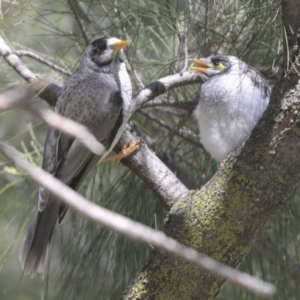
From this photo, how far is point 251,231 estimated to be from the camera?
1.69 metres

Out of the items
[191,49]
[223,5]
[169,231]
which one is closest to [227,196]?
[169,231]

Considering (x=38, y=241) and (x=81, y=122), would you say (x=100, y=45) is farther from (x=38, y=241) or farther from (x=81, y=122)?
(x=38, y=241)

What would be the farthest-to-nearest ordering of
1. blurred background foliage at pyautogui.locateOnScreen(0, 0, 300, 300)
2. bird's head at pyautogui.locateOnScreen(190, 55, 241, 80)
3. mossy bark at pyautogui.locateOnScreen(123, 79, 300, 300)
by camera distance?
bird's head at pyautogui.locateOnScreen(190, 55, 241, 80) → blurred background foliage at pyautogui.locateOnScreen(0, 0, 300, 300) → mossy bark at pyautogui.locateOnScreen(123, 79, 300, 300)

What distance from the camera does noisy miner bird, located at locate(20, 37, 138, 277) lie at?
7.68 feet

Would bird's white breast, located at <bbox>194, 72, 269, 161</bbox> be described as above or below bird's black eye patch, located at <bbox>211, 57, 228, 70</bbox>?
below

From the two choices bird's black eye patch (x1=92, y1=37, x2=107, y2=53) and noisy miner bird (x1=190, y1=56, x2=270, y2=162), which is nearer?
noisy miner bird (x1=190, y1=56, x2=270, y2=162)

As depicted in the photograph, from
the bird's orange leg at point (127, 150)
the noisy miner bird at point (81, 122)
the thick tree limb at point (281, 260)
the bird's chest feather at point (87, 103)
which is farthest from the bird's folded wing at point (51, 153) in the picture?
the thick tree limb at point (281, 260)

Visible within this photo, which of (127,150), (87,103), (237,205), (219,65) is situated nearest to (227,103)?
(219,65)

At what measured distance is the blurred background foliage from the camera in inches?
88.4

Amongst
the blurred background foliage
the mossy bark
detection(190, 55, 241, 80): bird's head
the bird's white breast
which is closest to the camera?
the mossy bark

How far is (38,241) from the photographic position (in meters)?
2.35

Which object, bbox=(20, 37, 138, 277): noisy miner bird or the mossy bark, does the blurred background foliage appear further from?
the mossy bark

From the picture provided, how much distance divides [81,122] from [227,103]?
22.2 inches

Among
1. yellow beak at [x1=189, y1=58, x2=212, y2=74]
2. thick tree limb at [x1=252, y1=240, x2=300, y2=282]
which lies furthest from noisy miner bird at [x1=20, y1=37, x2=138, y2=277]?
thick tree limb at [x1=252, y1=240, x2=300, y2=282]
